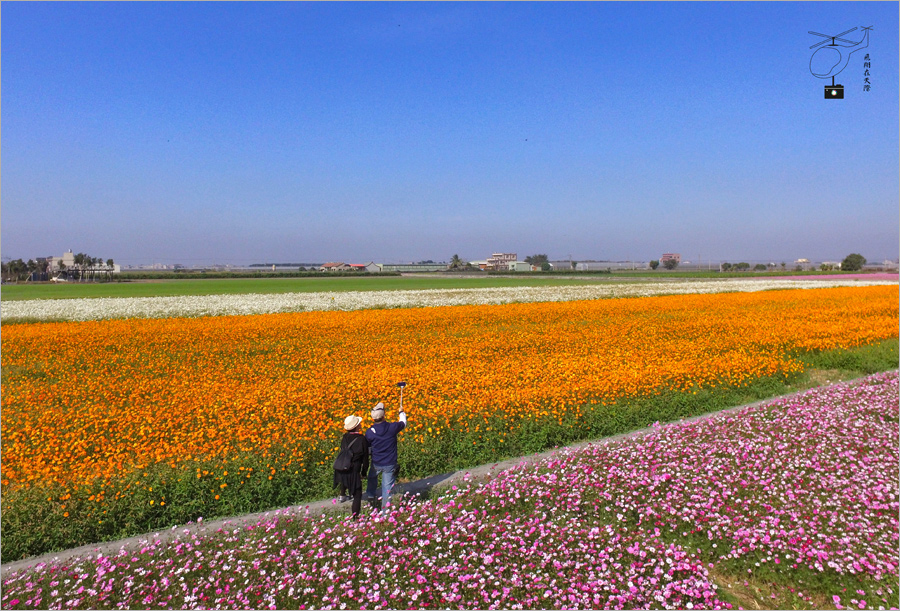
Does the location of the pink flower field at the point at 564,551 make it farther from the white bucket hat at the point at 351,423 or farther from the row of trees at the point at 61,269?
the row of trees at the point at 61,269

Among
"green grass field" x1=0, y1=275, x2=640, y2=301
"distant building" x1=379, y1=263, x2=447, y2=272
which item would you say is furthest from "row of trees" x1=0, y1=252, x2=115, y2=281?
"distant building" x1=379, y1=263, x2=447, y2=272

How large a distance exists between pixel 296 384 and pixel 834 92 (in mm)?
11668

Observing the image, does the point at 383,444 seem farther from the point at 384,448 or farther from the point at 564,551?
the point at 564,551

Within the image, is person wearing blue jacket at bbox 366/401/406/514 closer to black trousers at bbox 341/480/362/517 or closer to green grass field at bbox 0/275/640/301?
black trousers at bbox 341/480/362/517

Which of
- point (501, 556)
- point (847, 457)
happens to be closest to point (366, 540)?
point (501, 556)

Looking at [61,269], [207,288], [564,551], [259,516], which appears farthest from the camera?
[61,269]

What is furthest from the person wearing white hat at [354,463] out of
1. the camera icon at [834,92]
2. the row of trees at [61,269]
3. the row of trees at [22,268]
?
the row of trees at [22,268]

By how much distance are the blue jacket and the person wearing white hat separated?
96 mm

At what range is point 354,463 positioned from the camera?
608 centimetres

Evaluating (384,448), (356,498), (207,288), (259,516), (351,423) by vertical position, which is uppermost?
(207,288)

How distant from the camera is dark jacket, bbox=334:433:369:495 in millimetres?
6080

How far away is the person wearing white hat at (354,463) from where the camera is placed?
606 centimetres

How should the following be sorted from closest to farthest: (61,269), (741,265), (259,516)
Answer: (259,516) → (61,269) → (741,265)

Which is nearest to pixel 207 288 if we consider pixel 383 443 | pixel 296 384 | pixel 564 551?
pixel 296 384
